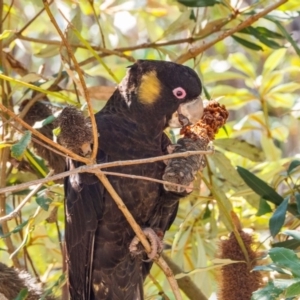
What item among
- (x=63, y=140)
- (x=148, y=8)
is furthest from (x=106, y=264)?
(x=148, y=8)

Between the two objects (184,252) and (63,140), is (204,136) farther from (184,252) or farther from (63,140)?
(184,252)

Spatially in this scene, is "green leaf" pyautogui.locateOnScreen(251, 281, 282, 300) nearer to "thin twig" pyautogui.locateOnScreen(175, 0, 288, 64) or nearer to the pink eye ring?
the pink eye ring

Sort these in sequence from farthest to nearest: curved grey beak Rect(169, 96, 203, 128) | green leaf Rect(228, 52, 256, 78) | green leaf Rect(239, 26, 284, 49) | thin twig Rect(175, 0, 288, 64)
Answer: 1. green leaf Rect(228, 52, 256, 78)
2. green leaf Rect(239, 26, 284, 49)
3. thin twig Rect(175, 0, 288, 64)
4. curved grey beak Rect(169, 96, 203, 128)

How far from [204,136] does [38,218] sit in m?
0.54

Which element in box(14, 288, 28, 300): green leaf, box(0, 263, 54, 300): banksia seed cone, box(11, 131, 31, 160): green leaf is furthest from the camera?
box(0, 263, 54, 300): banksia seed cone

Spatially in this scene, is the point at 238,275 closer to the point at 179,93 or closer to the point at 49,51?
the point at 179,93

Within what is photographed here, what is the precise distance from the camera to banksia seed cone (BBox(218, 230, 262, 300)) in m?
1.85

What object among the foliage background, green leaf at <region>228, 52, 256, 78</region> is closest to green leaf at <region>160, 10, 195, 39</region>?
the foliage background

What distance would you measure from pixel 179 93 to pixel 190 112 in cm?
7

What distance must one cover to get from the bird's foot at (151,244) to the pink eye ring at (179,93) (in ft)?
1.24

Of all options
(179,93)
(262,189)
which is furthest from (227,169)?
(179,93)

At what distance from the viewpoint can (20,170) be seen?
229cm

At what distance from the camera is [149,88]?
2.05 meters

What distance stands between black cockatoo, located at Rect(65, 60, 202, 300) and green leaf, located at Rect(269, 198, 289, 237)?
0.82 ft
